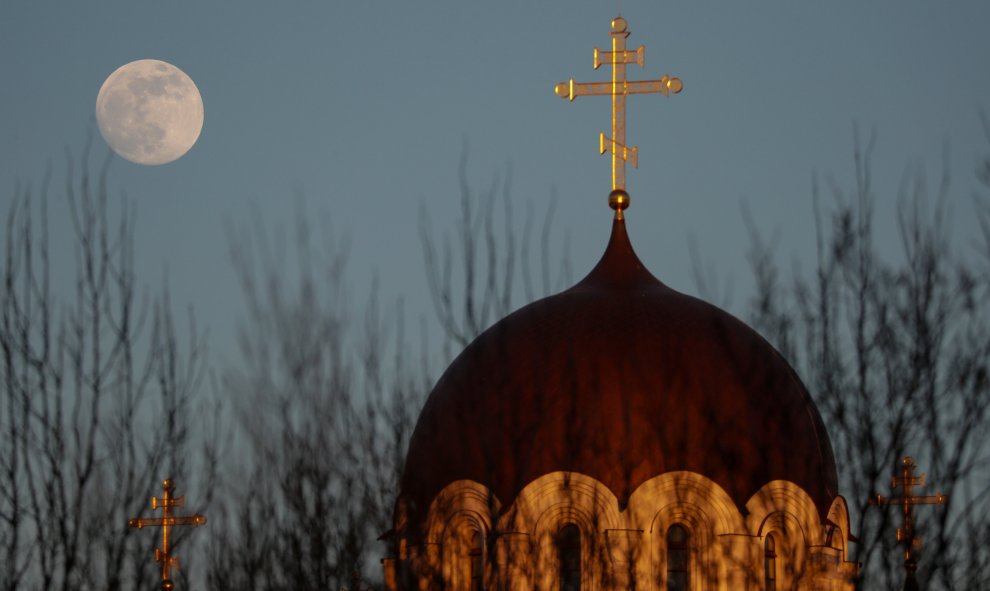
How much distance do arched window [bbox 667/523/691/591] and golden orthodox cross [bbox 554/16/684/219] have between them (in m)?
5.18

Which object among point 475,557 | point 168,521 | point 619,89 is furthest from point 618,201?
point 168,521

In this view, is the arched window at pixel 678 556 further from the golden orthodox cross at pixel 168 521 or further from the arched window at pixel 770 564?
the golden orthodox cross at pixel 168 521

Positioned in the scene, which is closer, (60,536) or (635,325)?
(60,536)

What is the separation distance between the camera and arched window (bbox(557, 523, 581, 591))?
2662 centimetres

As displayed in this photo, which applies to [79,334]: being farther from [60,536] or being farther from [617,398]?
[617,398]

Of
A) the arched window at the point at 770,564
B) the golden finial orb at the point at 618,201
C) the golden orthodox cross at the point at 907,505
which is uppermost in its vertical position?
the golden finial orb at the point at 618,201

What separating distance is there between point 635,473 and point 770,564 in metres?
2.15

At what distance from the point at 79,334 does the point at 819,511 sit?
13558 millimetres

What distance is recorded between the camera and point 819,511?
2738cm

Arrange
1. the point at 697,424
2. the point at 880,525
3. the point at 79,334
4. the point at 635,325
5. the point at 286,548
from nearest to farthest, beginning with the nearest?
1. the point at 880,525
2. the point at 79,334
3. the point at 286,548
4. the point at 697,424
5. the point at 635,325

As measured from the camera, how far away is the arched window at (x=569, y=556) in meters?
26.6

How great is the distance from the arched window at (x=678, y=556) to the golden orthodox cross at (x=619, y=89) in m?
5.18

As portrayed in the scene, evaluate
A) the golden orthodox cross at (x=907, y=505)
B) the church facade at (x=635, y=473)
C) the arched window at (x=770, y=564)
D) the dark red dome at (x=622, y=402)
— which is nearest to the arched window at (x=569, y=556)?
the church facade at (x=635, y=473)

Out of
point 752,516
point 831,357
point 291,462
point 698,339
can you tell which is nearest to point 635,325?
point 698,339
